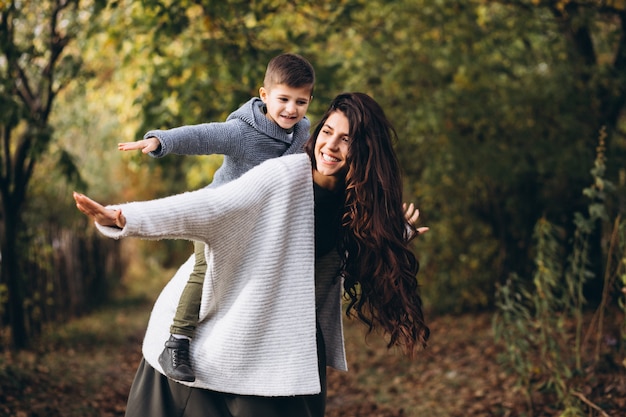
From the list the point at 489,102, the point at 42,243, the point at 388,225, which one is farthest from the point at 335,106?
the point at 42,243

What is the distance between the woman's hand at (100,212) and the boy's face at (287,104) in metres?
1.25

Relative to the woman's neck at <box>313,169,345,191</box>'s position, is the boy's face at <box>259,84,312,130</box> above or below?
above

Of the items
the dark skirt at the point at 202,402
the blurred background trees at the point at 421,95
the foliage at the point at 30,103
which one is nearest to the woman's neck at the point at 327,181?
the dark skirt at the point at 202,402

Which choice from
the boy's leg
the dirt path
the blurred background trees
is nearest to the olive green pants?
the boy's leg

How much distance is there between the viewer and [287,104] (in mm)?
3443

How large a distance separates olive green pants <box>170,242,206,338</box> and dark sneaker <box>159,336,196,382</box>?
42 mm

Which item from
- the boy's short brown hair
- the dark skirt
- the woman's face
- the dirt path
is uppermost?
the boy's short brown hair

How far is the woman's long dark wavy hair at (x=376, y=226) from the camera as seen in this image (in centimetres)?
297

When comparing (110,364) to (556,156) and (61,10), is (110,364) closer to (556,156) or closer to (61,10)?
(61,10)

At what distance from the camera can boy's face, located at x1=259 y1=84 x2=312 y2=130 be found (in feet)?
11.3

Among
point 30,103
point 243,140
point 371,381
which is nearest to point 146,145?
point 243,140

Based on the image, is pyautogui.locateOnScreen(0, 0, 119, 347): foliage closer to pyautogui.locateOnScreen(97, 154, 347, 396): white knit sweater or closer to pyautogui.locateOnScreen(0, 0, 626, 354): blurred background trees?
pyautogui.locateOnScreen(0, 0, 626, 354): blurred background trees

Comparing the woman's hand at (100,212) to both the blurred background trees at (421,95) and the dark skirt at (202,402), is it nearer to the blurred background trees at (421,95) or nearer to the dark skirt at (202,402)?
the dark skirt at (202,402)

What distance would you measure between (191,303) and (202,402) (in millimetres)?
389
